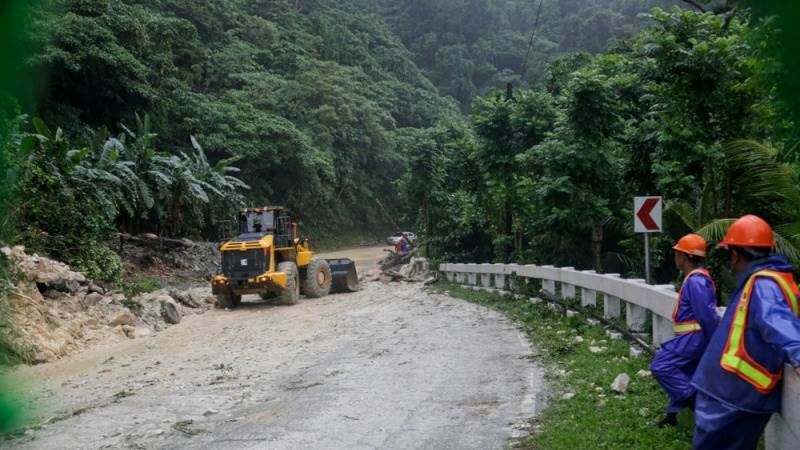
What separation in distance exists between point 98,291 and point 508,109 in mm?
12147

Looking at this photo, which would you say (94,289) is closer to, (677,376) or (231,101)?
(677,376)

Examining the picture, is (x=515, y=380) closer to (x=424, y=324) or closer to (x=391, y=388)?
(x=391, y=388)

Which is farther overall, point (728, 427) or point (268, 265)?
point (268, 265)

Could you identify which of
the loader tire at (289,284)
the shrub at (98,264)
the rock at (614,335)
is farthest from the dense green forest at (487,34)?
the rock at (614,335)

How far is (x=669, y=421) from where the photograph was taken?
18.2ft

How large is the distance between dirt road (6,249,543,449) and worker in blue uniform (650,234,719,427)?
144 cm

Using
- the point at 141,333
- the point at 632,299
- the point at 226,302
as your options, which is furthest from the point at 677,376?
the point at 226,302

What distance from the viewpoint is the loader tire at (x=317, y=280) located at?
2006cm

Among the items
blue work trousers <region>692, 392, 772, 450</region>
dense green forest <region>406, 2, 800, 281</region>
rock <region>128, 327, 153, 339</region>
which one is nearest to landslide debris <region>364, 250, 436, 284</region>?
dense green forest <region>406, 2, 800, 281</region>

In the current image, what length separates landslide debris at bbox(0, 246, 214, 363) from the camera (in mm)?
12133

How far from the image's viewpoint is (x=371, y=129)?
49.2m

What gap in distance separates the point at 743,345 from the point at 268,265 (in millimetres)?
15085

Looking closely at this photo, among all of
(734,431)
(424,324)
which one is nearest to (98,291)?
(424,324)

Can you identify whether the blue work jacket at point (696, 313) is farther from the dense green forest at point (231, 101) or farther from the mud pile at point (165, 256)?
the mud pile at point (165, 256)
